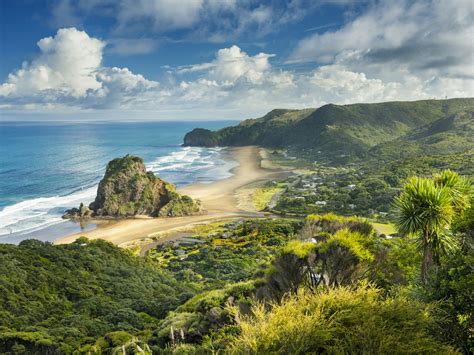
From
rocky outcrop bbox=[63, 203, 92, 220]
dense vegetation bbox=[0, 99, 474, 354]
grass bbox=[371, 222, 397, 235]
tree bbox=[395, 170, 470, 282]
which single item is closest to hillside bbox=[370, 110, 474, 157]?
grass bbox=[371, 222, 397, 235]

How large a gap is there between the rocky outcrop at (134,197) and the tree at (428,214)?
62.1 metres

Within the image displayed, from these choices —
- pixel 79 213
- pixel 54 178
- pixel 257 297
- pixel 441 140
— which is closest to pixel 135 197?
pixel 79 213

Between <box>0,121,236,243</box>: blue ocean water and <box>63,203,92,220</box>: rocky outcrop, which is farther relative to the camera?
<box>63,203,92,220</box>: rocky outcrop

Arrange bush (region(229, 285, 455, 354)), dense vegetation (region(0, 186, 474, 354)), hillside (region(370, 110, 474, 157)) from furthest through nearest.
Result: hillside (region(370, 110, 474, 157))
dense vegetation (region(0, 186, 474, 354))
bush (region(229, 285, 455, 354))

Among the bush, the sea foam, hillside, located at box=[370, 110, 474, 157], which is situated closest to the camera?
the bush

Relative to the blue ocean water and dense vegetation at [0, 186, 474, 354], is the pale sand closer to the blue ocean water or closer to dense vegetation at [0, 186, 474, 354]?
the blue ocean water

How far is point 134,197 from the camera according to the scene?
7500 cm

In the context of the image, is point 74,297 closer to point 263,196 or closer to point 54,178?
point 263,196

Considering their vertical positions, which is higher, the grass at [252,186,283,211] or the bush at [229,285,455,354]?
the bush at [229,285,455,354]

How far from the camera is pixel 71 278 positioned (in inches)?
1243

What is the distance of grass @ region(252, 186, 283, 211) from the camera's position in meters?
78.6

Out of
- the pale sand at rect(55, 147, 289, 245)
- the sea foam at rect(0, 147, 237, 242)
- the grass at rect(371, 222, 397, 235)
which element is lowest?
the grass at rect(371, 222, 397, 235)

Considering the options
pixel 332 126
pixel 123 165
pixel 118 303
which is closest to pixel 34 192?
pixel 123 165

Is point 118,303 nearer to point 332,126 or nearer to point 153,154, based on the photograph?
point 153,154
